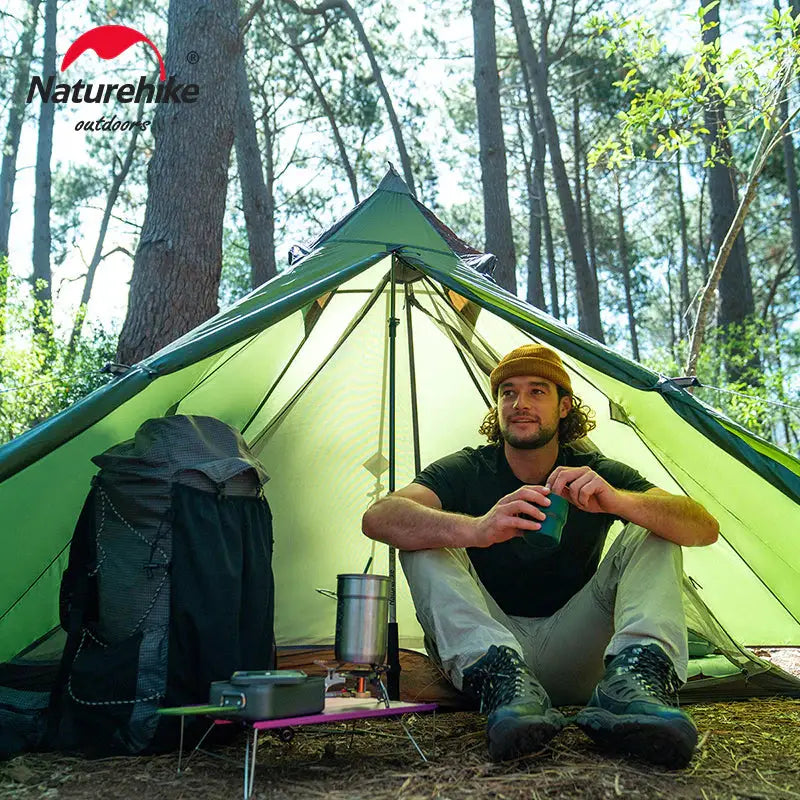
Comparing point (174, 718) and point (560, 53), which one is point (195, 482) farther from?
point (560, 53)

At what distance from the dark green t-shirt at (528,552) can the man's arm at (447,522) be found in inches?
6.7

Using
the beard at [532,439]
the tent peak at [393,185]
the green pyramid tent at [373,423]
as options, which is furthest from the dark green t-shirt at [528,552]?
the tent peak at [393,185]

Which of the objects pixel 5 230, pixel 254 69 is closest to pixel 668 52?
pixel 254 69

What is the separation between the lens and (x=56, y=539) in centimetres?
258

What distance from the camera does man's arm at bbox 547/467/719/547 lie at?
2137 mm

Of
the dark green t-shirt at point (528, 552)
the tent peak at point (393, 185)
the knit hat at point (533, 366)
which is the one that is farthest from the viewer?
the tent peak at point (393, 185)

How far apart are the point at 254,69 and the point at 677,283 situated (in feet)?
34.8

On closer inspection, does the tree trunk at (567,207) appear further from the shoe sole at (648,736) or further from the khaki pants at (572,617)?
the shoe sole at (648,736)

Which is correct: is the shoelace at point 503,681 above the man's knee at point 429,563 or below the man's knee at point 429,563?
below

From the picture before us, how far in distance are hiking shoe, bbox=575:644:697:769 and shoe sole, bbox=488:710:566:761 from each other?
107mm

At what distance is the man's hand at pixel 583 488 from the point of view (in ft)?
6.99

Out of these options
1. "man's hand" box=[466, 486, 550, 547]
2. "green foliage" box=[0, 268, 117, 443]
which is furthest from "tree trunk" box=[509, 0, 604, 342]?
"man's hand" box=[466, 486, 550, 547]

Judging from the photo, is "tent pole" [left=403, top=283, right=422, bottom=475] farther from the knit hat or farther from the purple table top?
the purple table top

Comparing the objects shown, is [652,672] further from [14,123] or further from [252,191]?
[14,123]
